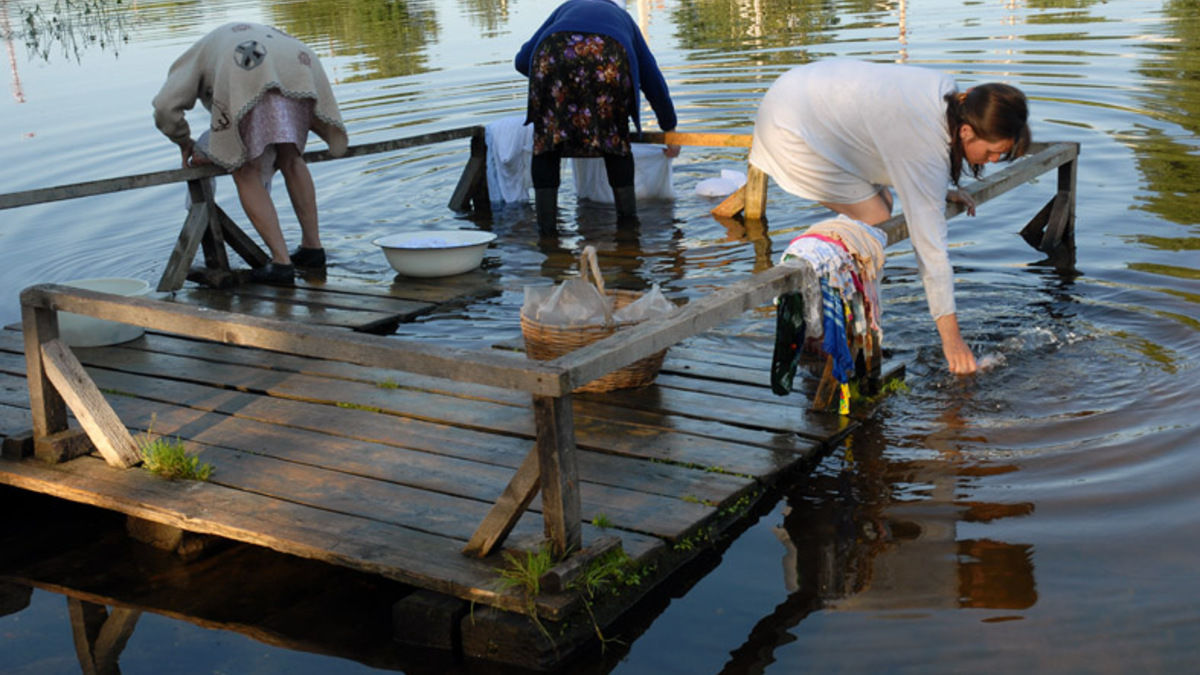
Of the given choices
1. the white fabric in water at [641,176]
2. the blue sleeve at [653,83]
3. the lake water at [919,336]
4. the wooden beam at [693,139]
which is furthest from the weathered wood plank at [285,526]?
the white fabric in water at [641,176]

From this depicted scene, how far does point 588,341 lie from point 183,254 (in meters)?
2.95

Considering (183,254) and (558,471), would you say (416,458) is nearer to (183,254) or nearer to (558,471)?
(558,471)

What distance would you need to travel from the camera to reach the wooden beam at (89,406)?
4.36m

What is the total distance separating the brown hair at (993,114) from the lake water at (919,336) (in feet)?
3.78

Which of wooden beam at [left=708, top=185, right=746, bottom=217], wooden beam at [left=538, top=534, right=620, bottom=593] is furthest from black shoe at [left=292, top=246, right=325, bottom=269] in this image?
wooden beam at [left=538, top=534, right=620, bottom=593]

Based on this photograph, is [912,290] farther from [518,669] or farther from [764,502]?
[518,669]

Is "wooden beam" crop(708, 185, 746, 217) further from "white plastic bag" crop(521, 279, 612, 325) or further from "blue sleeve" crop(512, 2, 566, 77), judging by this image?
"white plastic bag" crop(521, 279, 612, 325)

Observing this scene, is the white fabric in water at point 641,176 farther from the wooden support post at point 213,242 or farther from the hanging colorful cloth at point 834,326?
the hanging colorful cloth at point 834,326

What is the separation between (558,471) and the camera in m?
3.34

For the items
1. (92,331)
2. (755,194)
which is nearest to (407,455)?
(92,331)

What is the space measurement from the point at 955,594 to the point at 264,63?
4.62m

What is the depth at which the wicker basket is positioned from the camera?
16.2ft

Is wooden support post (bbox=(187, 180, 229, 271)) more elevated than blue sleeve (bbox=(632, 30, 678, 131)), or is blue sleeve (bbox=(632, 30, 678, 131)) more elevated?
blue sleeve (bbox=(632, 30, 678, 131))

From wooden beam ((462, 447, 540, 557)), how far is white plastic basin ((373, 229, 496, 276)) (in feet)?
12.0
